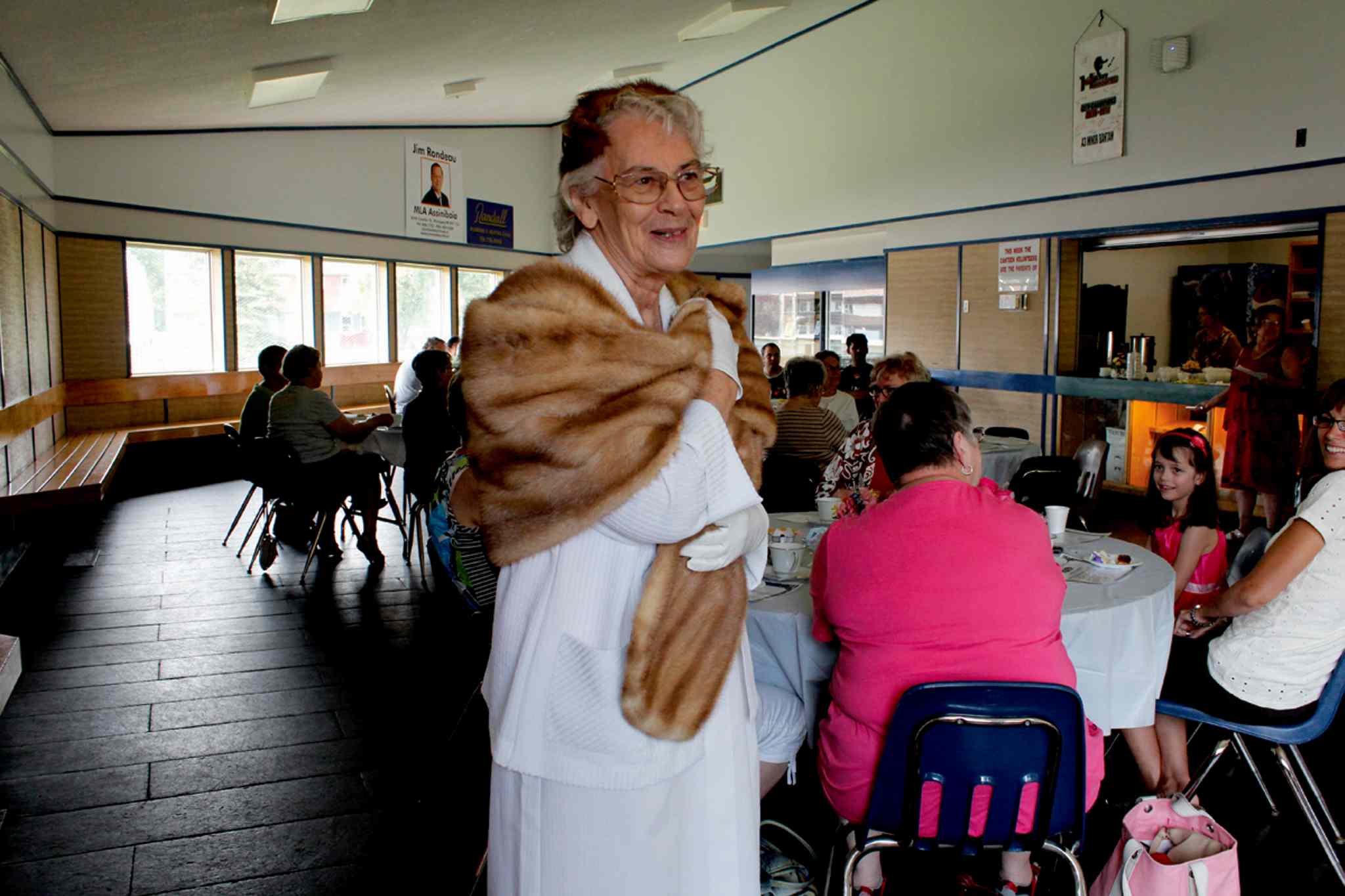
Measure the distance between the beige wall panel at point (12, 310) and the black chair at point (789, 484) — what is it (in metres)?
4.83

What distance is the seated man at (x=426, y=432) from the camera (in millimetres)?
5879

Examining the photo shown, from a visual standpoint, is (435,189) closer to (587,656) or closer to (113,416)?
(113,416)

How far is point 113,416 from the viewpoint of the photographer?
1016 centimetres

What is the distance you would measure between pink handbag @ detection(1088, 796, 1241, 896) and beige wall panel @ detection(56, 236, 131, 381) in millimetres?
10343

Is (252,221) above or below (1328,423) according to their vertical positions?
above

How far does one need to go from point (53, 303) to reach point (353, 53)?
388cm

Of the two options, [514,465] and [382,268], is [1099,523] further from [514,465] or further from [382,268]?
[382,268]

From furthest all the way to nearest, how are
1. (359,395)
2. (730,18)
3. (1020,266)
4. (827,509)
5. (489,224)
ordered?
(489,224) < (359,395) < (730,18) < (1020,266) < (827,509)

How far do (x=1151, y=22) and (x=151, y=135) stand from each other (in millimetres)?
9980

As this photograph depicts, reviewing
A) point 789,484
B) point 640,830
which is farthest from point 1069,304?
point 640,830

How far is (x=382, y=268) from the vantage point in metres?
13.8

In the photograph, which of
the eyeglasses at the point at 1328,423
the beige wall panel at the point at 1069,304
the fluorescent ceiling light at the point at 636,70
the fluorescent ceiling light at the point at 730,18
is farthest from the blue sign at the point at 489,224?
the eyeglasses at the point at 1328,423

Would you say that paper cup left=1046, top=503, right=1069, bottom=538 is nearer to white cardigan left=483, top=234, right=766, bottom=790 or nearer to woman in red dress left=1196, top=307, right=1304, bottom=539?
white cardigan left=483, top=234, right=766, bottom=790

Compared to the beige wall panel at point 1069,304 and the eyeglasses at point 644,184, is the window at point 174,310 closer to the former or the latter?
the beige wall panel at point 1069,304
